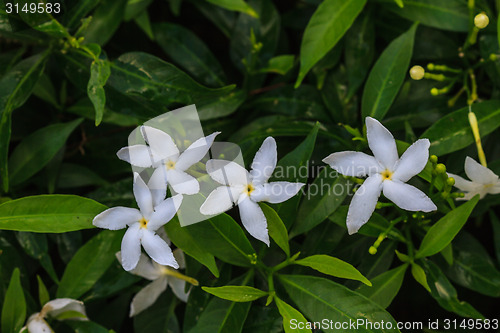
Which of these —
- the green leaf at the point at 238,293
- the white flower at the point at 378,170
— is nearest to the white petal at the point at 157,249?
the green leaf at the point at 238,293

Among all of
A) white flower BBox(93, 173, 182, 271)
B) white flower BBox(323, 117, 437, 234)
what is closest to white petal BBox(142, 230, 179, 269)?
white flower BBox(93, 173, 182, 271)

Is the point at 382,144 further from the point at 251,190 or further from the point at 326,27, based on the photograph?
the point at 326,27

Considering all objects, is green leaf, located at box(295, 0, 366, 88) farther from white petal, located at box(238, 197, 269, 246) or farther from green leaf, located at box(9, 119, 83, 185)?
green leaf, located at box(9, 119, 83, 185)

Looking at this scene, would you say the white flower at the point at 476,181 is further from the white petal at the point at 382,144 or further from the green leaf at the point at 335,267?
the green leaf at the point at 335,267

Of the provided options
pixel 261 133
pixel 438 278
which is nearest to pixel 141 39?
pixel 261 133

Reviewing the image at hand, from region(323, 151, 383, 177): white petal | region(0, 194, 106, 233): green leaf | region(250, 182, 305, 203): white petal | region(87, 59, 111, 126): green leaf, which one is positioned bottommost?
region(0, 194, 106, 233): green leaf

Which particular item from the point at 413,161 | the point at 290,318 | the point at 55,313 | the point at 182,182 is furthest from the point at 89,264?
the point at 413,161
